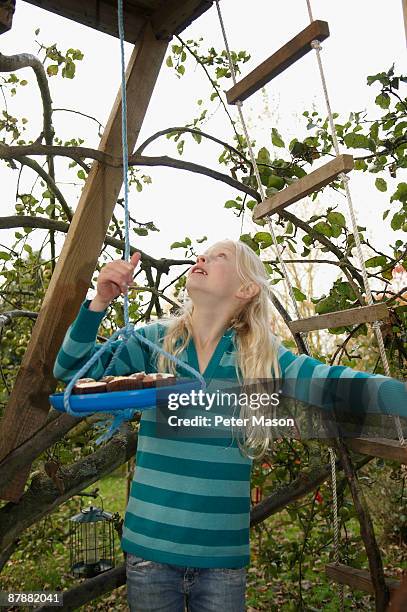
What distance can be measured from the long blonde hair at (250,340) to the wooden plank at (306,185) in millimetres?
120

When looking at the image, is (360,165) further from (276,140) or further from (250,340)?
(250,340)

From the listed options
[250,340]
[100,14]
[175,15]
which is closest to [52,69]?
[100,14]

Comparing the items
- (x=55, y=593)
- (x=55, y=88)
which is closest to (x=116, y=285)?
(x=55, y=593)

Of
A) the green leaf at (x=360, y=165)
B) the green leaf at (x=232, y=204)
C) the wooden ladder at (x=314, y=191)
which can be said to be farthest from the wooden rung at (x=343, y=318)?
the green leaf at (x=360, y=165)

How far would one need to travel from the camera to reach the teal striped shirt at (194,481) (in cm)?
124

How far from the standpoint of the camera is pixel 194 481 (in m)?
1.28

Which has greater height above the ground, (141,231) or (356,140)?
(356,140)

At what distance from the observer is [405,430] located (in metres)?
1.47

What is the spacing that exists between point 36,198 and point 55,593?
1591mm

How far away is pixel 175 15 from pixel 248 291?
0.89 metres

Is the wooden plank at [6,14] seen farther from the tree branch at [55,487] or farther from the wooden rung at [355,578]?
the wooden rung at [355,578]

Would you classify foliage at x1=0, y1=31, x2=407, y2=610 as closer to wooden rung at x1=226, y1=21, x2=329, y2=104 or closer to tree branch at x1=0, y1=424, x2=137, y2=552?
wooden rung at x1=226, y1=21, x2=329, y2=104

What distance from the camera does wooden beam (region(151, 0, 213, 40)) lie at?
1.76m

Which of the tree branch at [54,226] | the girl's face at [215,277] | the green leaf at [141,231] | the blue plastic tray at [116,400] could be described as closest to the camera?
the blue plastic tray at [116,400]
